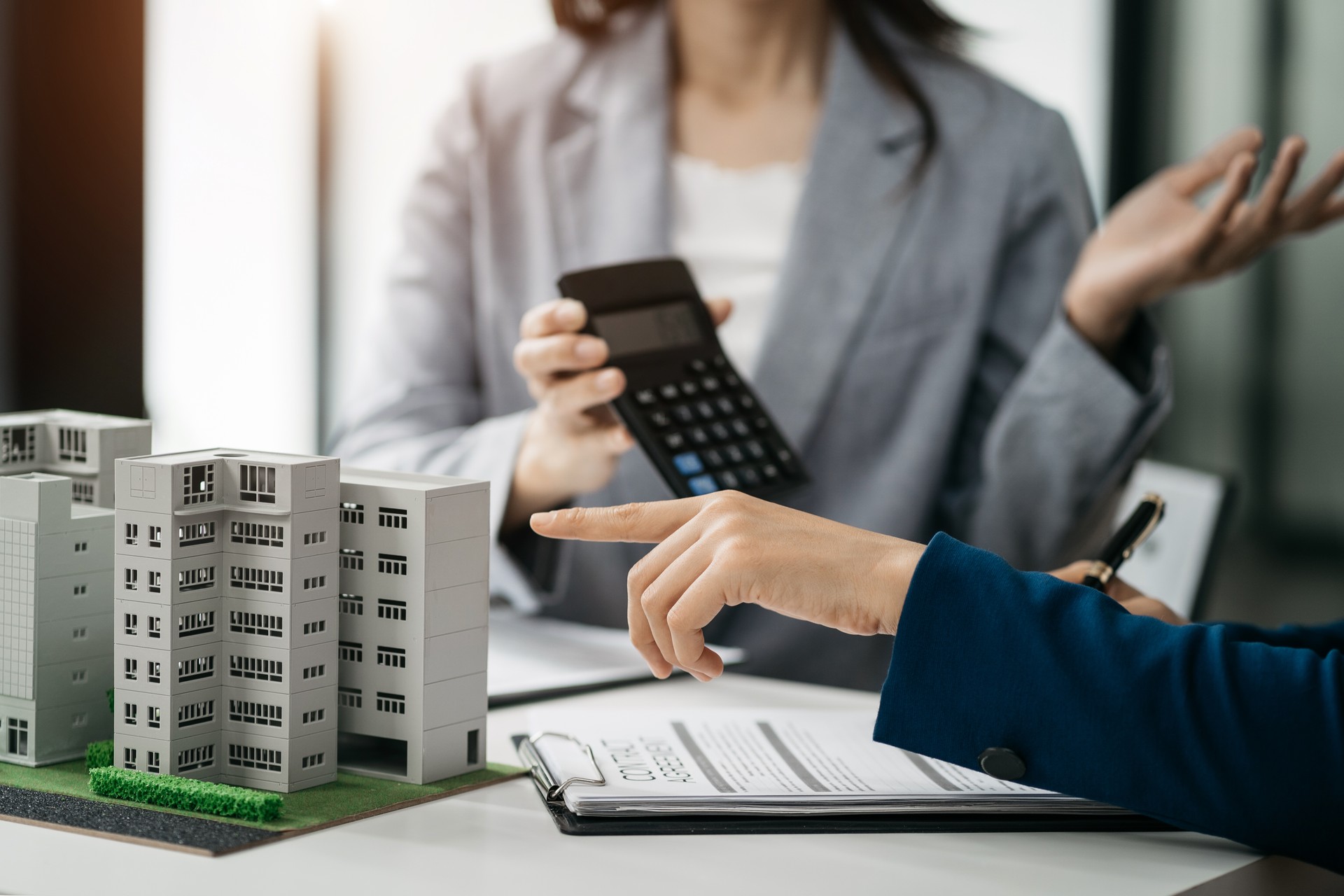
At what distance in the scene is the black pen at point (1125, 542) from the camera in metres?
0.63

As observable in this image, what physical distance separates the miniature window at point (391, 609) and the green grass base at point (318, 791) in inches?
3.1

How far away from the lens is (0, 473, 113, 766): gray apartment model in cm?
56

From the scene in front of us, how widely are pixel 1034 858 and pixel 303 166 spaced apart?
1.37 m

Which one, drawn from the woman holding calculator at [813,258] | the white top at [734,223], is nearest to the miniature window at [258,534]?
the woman holding calculator at [813,258]

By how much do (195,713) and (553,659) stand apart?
332 mm

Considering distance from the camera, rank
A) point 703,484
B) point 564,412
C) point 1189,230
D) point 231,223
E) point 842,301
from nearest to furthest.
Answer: point 703,484, point 564,412, point 1189,230, point 842,301, point 231,223

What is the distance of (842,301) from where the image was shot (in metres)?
1.26

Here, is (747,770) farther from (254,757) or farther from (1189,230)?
(1189,230)

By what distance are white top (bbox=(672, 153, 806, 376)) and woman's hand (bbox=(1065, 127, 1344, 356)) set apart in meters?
0.32

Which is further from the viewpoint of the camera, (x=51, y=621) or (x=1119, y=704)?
(x=51, y=621)

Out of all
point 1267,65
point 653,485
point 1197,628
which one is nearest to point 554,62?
point 653,485

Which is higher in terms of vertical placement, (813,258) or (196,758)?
(813,258)

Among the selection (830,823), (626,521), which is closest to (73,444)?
(626,521)

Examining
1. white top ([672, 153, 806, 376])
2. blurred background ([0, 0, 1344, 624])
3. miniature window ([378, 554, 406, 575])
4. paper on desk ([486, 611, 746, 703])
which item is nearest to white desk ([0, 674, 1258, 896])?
miniature window ([378, 554, 406, 575])
